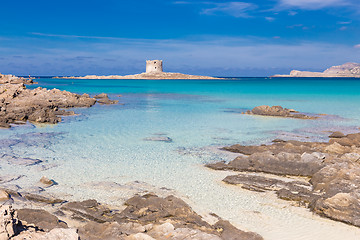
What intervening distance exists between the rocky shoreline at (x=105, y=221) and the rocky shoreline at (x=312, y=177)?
214 centimetres

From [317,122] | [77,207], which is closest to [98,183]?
[77,207]

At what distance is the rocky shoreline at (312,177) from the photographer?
7.18 meters

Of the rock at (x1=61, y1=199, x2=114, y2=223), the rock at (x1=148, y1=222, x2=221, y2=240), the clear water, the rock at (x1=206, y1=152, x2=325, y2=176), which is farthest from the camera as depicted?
the rock at (x1=206, y1=152, x2=325, y2=176)

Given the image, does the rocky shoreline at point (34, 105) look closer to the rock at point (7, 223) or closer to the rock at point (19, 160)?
the rock at point (19, 160)

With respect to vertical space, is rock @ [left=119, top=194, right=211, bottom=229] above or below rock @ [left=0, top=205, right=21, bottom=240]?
below

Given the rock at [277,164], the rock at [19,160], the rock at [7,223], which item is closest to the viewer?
the rock at [7,223]

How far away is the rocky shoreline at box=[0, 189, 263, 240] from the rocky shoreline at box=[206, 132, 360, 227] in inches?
84.3

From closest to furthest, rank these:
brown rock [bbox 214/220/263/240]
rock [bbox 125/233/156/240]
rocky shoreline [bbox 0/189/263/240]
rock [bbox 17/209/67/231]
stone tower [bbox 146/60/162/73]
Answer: rocky shoreline [bbox 0/189/263/240] → rock [bbox 125/233/156/240] → rock [bbox 17/209/67/231] → brown rock [bbox 214/220/263/240] → stone tower [bbox 146/60/162/73]

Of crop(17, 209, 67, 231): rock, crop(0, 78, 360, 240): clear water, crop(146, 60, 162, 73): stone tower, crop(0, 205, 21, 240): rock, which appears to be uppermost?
crop(146, 60, 162, 73): stone tower

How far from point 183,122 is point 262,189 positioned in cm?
1243

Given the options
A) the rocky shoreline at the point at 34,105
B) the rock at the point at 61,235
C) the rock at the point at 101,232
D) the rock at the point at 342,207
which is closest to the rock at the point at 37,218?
the rock at the point at 101,232

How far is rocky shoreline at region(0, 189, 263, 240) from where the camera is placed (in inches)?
171

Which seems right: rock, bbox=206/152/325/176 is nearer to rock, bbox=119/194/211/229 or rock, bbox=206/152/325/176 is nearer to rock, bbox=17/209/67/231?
rock, bbox=119/194/211/229

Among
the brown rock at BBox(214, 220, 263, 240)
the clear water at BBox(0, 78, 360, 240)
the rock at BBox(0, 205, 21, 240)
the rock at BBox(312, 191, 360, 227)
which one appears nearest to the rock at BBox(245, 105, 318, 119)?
the clear water at BBox(0, 78, 360, 240)
